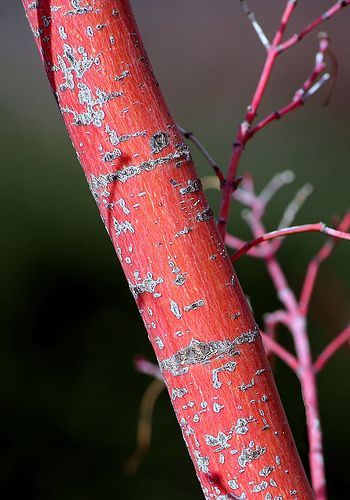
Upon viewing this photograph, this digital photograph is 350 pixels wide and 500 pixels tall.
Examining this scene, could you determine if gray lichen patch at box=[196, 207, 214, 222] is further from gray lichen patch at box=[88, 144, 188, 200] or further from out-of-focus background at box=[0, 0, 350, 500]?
out-of-focus background at box=[0, 0, 350, 500]

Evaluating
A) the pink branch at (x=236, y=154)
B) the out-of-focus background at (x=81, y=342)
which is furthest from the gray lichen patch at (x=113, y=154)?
the out-of-focus background at (x=81, y=342)

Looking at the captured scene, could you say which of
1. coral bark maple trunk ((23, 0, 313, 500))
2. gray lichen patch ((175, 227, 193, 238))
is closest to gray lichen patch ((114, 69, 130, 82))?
coral bark maple trunk ((23, 0, 313, 500))

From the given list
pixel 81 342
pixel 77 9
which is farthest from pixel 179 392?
pixel 81 342

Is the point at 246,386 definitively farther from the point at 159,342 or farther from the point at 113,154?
the point at 113,154

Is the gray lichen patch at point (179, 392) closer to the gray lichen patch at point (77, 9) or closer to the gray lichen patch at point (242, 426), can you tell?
the gray lichen patch at point (242, 426)

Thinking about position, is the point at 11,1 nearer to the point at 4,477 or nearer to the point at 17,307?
the point at 17,307

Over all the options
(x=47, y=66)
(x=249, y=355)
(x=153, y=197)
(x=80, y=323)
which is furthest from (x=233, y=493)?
(x=80, y=323)
